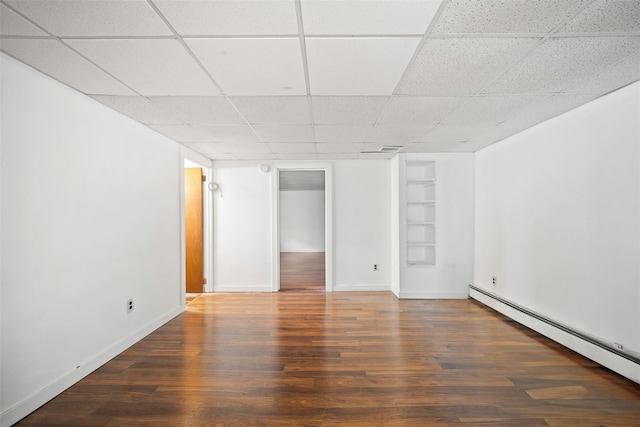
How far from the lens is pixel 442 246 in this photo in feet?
15.7

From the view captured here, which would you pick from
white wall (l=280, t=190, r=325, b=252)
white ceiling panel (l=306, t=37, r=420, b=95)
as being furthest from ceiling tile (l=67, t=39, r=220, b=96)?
white wall (l=280, t=190, r=325, b=252)

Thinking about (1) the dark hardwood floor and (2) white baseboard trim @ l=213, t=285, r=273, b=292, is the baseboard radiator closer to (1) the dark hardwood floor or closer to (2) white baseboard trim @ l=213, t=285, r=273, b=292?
(1) the dark hardwood floor

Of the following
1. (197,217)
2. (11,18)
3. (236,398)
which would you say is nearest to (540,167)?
(236,398)

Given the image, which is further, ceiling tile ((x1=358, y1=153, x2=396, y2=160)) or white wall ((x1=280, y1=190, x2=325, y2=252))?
white wall ((x1=280, y1=190, x2=325, y2=252))

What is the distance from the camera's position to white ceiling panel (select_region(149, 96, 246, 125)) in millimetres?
2537

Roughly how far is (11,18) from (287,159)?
382 centimetres

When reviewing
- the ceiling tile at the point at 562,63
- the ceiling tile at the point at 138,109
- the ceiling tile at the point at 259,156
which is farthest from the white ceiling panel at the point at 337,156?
the ceiling tile at the point at 562,63

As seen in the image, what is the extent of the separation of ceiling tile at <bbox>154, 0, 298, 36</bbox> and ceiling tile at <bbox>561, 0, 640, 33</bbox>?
146 cm

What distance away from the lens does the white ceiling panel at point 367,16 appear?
4.64ft

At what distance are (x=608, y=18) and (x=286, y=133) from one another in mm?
2786

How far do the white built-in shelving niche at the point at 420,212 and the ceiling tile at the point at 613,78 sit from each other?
8.36ft

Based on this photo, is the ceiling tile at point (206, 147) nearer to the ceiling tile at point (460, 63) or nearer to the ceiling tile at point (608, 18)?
the ceiling tile at point (460, 63)

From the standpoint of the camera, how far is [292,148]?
14.3ft

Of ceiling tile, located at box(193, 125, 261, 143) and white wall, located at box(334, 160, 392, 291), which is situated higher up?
ceiling tile, located at box(193, 125, 261, 143)
